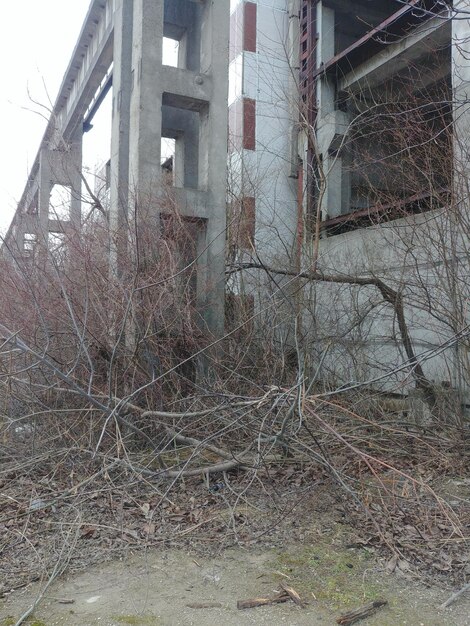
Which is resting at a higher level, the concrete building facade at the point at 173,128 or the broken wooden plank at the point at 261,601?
the concrete building facade at the point at 173,128

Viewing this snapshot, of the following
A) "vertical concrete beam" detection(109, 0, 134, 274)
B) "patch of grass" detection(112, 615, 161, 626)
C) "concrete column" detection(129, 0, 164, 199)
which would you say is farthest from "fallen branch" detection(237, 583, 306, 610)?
"vertical concrete beam" detection(109, 0, 134, 274)

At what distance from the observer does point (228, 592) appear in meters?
3.35

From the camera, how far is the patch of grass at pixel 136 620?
120 inches

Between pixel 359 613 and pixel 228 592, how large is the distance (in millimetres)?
758

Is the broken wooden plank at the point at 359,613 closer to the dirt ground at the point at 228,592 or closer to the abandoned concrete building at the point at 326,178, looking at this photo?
the dirt ground at the point at 228,592

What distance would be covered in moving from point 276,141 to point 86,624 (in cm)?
1256

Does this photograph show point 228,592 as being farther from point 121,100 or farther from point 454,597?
point 121,100

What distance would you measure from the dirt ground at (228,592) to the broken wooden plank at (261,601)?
0.03 m

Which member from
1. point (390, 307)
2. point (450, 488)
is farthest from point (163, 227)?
point (450, 488)

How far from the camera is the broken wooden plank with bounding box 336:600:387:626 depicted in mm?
3004

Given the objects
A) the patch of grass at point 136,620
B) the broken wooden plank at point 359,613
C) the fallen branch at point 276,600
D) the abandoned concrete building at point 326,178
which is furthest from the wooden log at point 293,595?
the abandoned concrete building at point 326,178

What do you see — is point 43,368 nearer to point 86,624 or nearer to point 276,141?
point 86,624

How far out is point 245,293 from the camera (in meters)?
8.31

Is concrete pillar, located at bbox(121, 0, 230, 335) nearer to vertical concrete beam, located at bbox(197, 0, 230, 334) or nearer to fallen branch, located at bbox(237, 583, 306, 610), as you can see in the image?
vertical concrete beam, located at bbox(197, 0, 230, 334)
